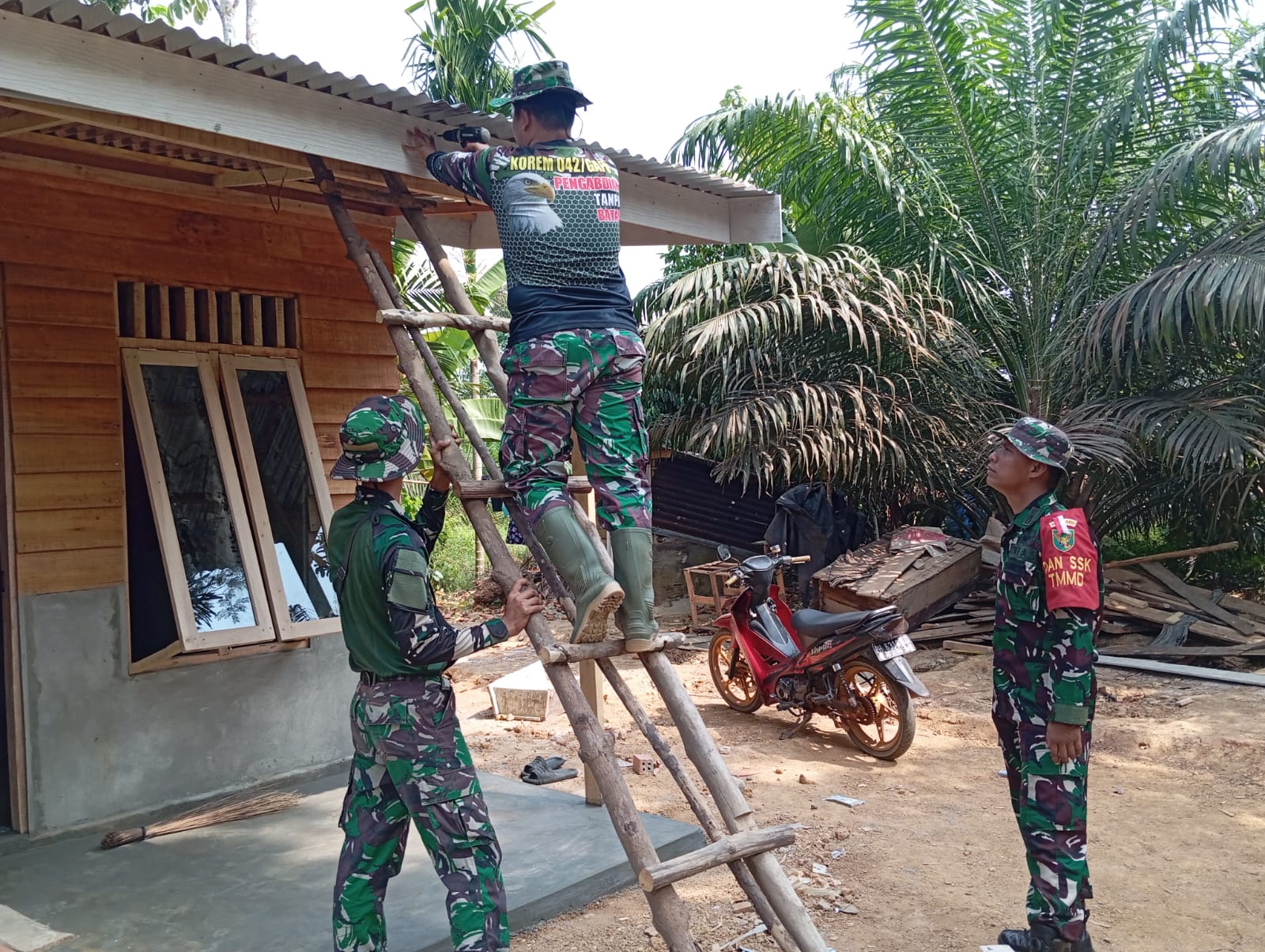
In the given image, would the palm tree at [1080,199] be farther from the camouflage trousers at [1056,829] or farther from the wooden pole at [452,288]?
the wooden pole at [452,288]

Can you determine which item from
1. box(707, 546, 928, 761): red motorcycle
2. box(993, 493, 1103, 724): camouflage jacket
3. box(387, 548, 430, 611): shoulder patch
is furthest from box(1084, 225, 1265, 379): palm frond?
box(387, 548, 430, 611): shoulder patch

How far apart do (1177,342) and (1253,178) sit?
1387 mm

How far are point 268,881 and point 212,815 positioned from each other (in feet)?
2.53

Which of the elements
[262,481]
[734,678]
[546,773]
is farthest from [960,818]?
[262,481]

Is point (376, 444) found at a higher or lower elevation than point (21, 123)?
lower

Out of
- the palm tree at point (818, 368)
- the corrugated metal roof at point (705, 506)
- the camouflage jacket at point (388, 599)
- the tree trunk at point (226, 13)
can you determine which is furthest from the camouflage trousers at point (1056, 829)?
the tree trunk at point (226, 13)

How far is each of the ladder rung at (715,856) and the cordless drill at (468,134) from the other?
8.43ft

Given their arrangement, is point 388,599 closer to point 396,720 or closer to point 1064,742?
point 396,720

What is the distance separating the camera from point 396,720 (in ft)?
10.2

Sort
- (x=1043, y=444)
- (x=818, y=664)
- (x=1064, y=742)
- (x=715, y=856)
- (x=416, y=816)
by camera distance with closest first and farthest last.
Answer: (x=715, y=856)
(x=416, y=816)
(x=1064, y=742)
(x=1043, y=444)
(x=818, y=664)

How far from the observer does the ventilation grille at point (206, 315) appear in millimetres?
4980

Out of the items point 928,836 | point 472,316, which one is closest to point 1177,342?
point 928,836

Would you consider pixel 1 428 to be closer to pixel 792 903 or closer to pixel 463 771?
pixel 463 771

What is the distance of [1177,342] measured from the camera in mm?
8234
